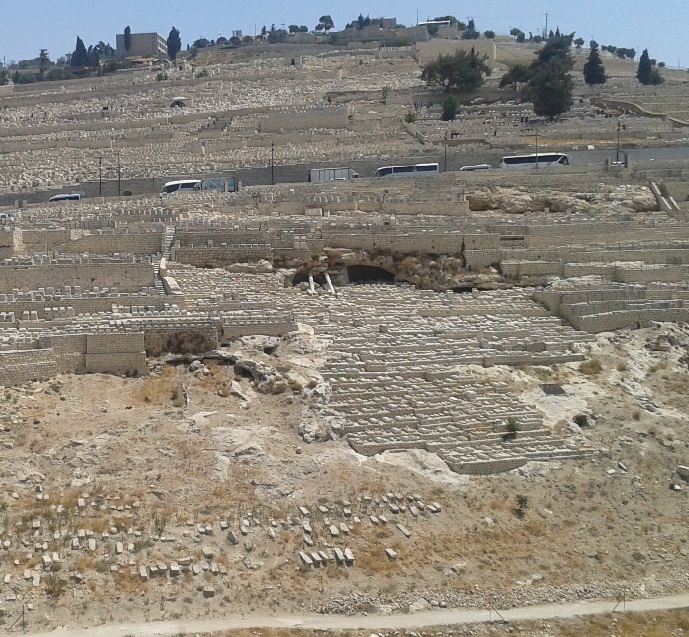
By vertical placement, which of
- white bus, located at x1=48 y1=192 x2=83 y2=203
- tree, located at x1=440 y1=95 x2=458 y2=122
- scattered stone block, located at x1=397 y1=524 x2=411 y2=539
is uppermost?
tree, located at x1=440 y1=95 x2=458 y2=122

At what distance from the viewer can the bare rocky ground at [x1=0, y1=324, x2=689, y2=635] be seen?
9.32m

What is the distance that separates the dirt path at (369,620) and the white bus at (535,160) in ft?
54.8

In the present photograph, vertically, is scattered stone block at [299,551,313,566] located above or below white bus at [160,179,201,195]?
below

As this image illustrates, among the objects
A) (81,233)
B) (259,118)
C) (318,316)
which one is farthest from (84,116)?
(318,316)

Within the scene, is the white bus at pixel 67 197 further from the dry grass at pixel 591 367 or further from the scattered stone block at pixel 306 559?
the scattered stone block at pixel 306 559

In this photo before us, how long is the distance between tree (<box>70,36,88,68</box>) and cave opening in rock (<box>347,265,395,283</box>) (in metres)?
56.0

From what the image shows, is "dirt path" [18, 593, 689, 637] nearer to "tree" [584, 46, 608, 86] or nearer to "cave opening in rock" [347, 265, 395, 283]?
"cave opening in rock" [347, 265, 395, 283]

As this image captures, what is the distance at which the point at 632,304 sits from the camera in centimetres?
1600

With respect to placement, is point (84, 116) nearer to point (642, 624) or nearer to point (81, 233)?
point (81, 233)

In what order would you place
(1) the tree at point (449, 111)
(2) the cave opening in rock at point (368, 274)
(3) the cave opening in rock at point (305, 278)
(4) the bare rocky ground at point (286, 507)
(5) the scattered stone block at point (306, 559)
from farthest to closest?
(1) the tree at point (449, 111), (2) the cave opening in rock at point (368, 274), (3) the cave opening in rock at point (305, 278), (5) the scattered stone block at point (306, 559), (4) the bare rocky ground at point (286, 507)

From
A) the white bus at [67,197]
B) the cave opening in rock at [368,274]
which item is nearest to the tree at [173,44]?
the white bus at [67,197]

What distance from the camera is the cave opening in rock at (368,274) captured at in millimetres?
18594

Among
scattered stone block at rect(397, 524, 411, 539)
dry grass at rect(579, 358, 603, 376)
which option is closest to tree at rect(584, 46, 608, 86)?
dry grass at rect(579, 358, 603, 376)

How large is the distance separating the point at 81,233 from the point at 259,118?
17.1 m
